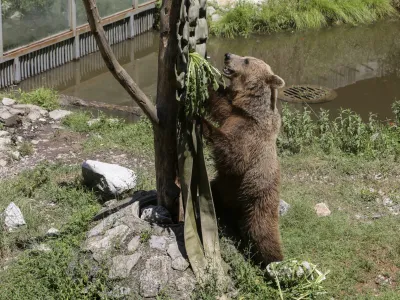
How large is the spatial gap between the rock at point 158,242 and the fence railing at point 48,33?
250 inches

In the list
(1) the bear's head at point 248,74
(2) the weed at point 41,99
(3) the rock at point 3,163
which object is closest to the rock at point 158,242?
(1) the bear's head at point 248,74

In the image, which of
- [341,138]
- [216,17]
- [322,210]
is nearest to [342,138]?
[341,138]

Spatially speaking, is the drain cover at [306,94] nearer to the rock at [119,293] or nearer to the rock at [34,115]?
the rock at [34,115]

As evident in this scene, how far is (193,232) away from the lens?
4984 millimetres

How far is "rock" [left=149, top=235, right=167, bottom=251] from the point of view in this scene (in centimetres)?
504

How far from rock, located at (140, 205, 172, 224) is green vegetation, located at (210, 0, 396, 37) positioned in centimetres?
935

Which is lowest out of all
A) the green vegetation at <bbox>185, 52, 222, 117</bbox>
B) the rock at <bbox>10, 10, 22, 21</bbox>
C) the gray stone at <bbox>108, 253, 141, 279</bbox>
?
the gray stone at <bbox>108, 253, 141, 279</bbox>

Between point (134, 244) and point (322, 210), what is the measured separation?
2.40m

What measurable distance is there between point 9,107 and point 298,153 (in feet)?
12.4

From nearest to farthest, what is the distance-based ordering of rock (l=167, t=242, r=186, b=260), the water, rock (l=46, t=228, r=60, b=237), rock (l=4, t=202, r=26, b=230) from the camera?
rock (l=167, t=242, r=186, b=260), rock (l=46, t=228, r=60, b=237), rock (l=4, t=202, r=26, b=230), the water

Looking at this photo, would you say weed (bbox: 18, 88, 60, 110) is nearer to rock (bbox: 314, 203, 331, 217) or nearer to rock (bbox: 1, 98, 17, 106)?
rock (bbox: 1, 98, 17, 106)

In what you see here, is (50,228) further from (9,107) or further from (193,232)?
(9,107)

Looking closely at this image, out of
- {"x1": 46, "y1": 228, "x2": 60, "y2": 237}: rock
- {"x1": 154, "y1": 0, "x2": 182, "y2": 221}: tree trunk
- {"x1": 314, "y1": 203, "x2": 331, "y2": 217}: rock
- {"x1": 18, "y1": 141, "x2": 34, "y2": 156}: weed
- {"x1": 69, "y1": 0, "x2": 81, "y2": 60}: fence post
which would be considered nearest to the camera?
{"x1": 154, "y1": 0, "x2": 182, "y2": 221}: tree trunk

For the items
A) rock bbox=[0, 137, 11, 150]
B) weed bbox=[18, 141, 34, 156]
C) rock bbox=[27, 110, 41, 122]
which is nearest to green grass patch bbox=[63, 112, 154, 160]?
rock bbox=[27, 110, 41, 122]
